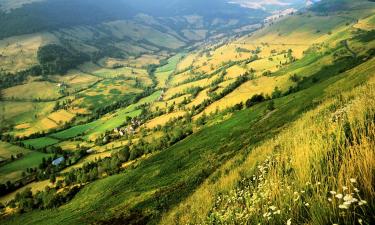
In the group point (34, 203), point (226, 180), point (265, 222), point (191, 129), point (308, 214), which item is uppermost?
point (308, 214)

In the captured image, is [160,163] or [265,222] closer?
[265,222]

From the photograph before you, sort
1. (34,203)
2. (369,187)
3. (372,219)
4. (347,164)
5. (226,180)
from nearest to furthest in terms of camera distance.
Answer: (372,219), (369,187), (347,164), (226,180), (34,203)

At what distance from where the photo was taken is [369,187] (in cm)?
1049

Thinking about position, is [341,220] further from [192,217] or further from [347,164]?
[192,217]

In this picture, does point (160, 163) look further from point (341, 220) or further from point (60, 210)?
point (341, 220)

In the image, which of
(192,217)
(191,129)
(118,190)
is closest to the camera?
(192,217)

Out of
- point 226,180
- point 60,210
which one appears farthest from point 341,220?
point 60,210

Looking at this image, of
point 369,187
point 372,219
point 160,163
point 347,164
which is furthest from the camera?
point 160,163

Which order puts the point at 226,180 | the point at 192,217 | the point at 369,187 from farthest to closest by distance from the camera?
1. the point at 226,180
2. the point at 192,217
3. the point at 369,187

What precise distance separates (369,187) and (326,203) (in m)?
1.19

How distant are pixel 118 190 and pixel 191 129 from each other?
69827 millimetres

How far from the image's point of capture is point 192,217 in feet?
60.5

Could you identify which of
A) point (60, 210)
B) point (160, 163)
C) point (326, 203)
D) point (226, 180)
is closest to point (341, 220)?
point (326, 203)

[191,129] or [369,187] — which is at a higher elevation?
[369,187]
